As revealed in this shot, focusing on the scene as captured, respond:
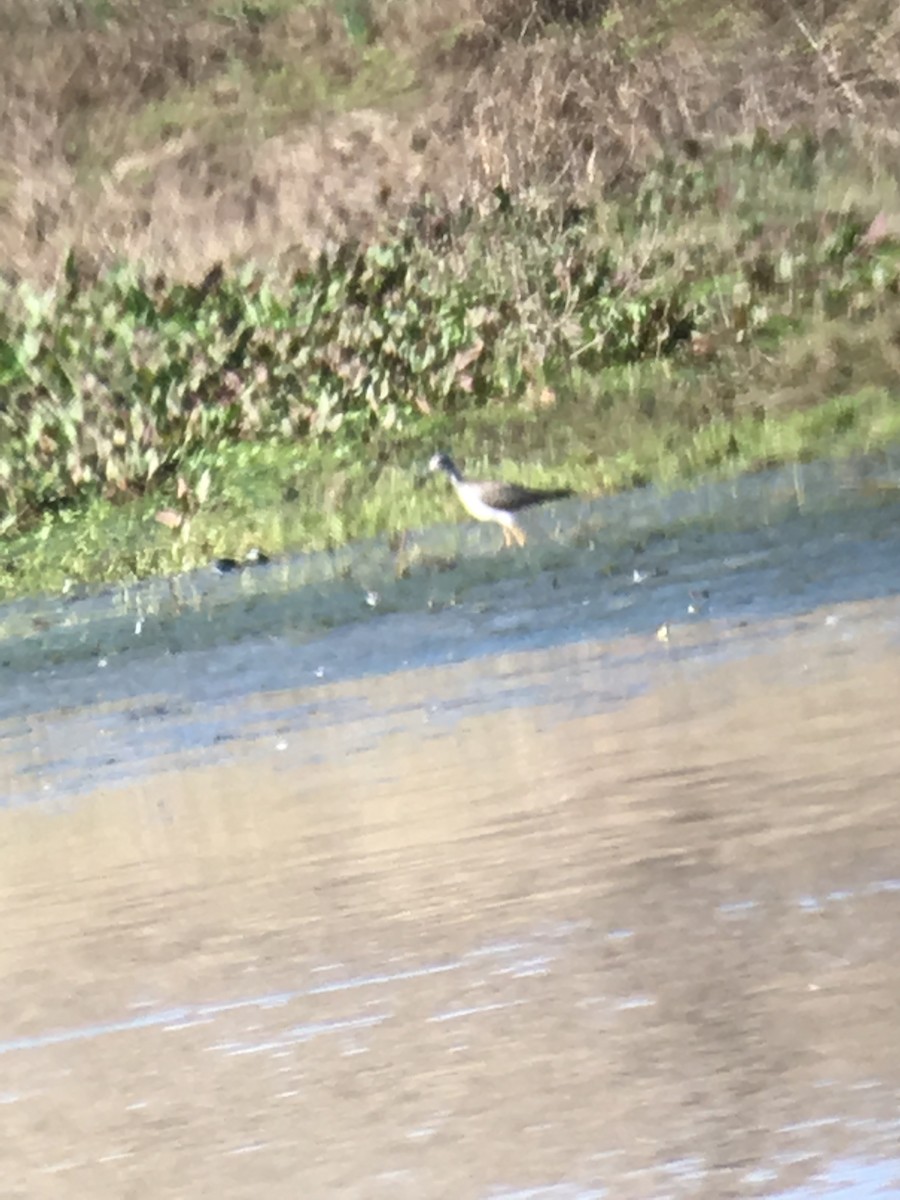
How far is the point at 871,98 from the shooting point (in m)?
5.82

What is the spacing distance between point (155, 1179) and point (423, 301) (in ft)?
13.3

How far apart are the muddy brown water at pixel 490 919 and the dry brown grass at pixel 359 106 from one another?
2.09 m

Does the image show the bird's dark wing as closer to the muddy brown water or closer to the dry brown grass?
the muddy brown water

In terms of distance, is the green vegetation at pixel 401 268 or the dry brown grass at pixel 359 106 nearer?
the green vegetation at pixel 401 268

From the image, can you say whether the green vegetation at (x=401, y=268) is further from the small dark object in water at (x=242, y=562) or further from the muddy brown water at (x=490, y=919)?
the muddy brown water at (x=490, y=919)

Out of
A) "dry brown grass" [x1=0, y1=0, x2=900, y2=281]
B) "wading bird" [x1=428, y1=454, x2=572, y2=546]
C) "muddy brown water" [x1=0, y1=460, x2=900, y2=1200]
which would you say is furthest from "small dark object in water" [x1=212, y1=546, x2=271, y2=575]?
"dry brown grass" [x1=0, y1=0, x2=900, y2=281]

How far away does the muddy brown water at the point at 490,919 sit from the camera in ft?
6.27

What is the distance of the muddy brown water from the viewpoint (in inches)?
75.2

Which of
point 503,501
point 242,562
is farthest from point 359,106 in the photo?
point 503,501

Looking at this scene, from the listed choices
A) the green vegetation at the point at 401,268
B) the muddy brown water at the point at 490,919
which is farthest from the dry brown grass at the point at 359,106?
the muddy brown water at the point at 490,919

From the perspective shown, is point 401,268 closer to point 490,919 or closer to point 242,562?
point 242,562

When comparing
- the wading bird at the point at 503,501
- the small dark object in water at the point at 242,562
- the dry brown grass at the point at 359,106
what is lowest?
the small dark object in water at the point at 242,562

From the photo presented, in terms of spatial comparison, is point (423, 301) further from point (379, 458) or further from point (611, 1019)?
point (611, 1019)

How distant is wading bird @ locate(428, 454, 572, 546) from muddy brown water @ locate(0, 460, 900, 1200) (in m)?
0.57
